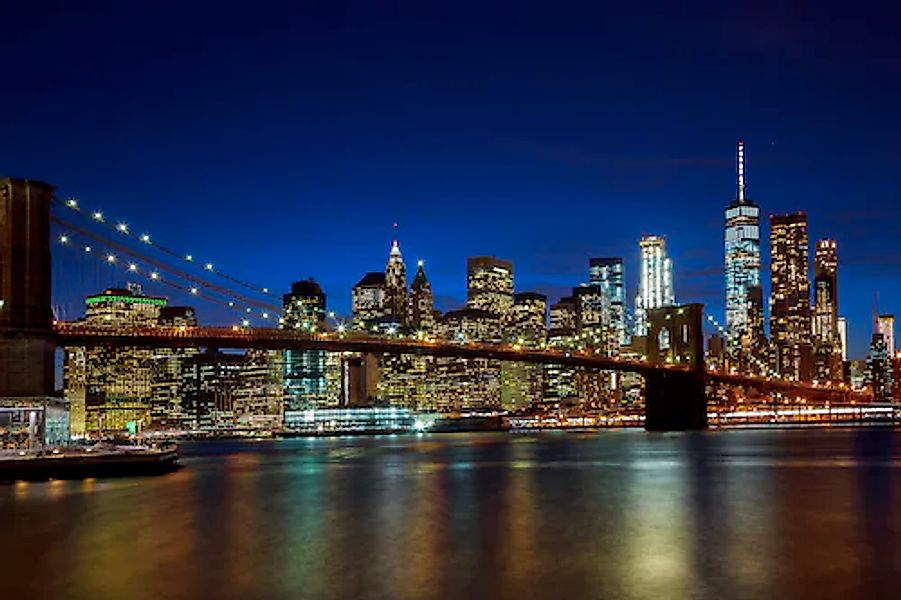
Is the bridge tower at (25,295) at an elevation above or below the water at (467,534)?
above

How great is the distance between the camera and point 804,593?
16781 millimetres

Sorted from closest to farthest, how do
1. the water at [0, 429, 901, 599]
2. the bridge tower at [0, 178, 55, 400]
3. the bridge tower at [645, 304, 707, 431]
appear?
the water at [0, 429, 901, 599], the bridge tower at [0, 178, 55, 400], the bridge tower at [645, 304, 707, 431]

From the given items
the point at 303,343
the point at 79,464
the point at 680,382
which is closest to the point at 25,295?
the point at 79,464

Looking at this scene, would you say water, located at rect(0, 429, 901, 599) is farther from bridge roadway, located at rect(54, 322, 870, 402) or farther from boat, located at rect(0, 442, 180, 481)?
bridge roadway, located at rect(54, 322, 870, 402)

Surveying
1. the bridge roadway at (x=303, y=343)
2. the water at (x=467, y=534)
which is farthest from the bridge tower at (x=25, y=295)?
the water at (x=467, y=534)

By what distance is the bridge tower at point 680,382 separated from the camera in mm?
83438

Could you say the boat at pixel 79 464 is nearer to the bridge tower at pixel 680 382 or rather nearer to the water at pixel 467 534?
the water at pixel 467 534

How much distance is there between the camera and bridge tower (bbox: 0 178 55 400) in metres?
42.6

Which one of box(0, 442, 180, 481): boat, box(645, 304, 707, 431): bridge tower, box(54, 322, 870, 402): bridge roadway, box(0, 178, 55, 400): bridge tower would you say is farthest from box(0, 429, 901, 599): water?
box(645, 304, 707, 431): bridge tower

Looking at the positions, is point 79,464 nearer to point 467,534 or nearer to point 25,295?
point 25,295

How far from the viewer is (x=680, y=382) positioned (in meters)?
85.0

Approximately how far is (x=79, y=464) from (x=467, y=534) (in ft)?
80.2

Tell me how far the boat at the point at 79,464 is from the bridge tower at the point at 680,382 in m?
45.0

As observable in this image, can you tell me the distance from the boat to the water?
88.6 inches
